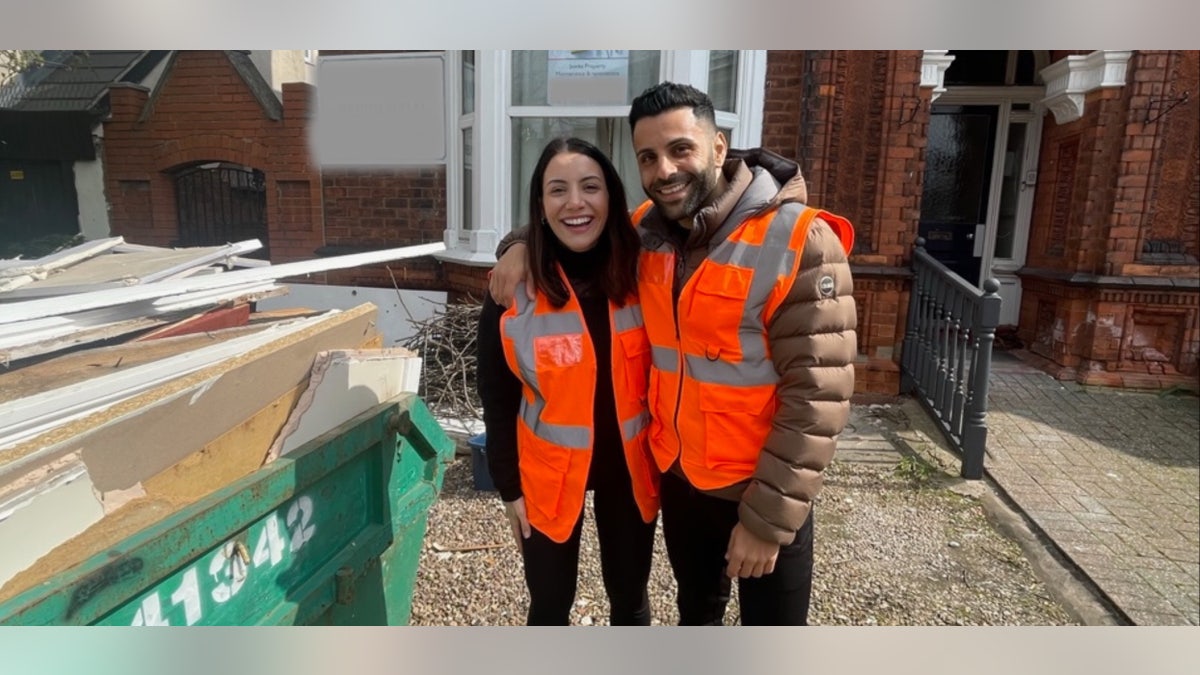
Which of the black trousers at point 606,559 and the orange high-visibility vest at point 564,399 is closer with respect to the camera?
the orange high-visibility vest at point 564,399

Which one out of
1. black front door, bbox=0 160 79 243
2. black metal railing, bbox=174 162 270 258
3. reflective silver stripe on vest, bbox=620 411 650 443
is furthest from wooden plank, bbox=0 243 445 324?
black front door, bbox=0 160 79 243

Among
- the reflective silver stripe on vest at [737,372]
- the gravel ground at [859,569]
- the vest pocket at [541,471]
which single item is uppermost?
the reflective silver stripe on vest at [737,372]

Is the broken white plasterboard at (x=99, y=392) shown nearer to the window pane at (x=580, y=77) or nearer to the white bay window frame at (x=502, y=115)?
the white bay window frame at (x=502, y=115)

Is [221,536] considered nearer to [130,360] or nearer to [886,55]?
[130,360]

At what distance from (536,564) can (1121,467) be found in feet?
14.0

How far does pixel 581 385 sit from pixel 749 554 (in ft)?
1.94

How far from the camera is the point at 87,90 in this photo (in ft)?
20.2

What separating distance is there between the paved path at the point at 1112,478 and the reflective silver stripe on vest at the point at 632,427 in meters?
2.55

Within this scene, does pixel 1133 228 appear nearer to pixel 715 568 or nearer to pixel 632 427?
pixel 715 568

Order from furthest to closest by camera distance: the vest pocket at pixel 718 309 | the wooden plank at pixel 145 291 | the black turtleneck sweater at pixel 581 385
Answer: the wooden plank at pixel 145 291 → the black turtleneck sweater at pixel 581 385 → the vest pocket at pixel 718 309

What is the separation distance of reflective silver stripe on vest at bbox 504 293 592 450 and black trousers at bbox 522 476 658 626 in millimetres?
217

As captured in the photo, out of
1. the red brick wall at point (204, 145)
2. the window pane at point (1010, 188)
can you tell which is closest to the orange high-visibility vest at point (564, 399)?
the red brick wall at point (204, 145)

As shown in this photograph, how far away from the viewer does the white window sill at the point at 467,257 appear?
198 inches

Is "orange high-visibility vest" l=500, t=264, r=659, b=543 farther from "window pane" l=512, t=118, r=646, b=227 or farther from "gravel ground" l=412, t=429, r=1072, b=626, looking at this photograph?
"window pane" l=512, t=118, r=646, b=227
